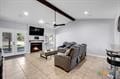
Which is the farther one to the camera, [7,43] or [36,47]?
[36,47]

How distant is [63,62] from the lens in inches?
140

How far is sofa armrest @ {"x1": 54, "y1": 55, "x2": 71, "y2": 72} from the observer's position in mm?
3351

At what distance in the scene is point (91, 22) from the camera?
6.52 meters

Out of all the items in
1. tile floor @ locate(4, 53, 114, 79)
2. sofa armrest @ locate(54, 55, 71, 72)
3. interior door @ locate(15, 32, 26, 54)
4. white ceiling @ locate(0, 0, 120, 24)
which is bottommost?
tile floor @ locate(4, 53, 114, 79)

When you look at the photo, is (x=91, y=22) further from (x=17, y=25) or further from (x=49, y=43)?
(x=17, y=25)

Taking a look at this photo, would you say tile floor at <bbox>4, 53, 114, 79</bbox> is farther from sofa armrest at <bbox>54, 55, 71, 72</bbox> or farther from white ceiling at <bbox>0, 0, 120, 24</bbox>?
white ceiling at <bbox>0, 0, 120, 24</bbox>

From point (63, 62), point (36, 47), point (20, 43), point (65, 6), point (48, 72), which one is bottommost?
point (48, 72)

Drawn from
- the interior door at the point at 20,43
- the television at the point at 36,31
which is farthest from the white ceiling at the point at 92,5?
the interior door at the point at 20,43

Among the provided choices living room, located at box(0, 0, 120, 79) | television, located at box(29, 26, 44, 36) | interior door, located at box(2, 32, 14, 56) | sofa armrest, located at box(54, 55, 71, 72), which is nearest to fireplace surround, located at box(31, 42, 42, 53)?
living room, located at box(0, 0, 120, 79)

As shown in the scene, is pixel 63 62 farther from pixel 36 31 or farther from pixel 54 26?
pixel 36 31

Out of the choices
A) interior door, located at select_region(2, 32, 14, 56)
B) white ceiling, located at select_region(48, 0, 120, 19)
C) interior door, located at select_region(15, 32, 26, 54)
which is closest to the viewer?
white ceiling, located at select_region(48, 0, 120, 19)

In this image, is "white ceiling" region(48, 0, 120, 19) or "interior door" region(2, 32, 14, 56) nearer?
"white ceiling" region(48, 0, 120, 19)

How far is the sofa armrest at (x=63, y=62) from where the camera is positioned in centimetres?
335

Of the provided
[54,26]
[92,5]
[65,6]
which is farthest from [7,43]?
[92,5]
